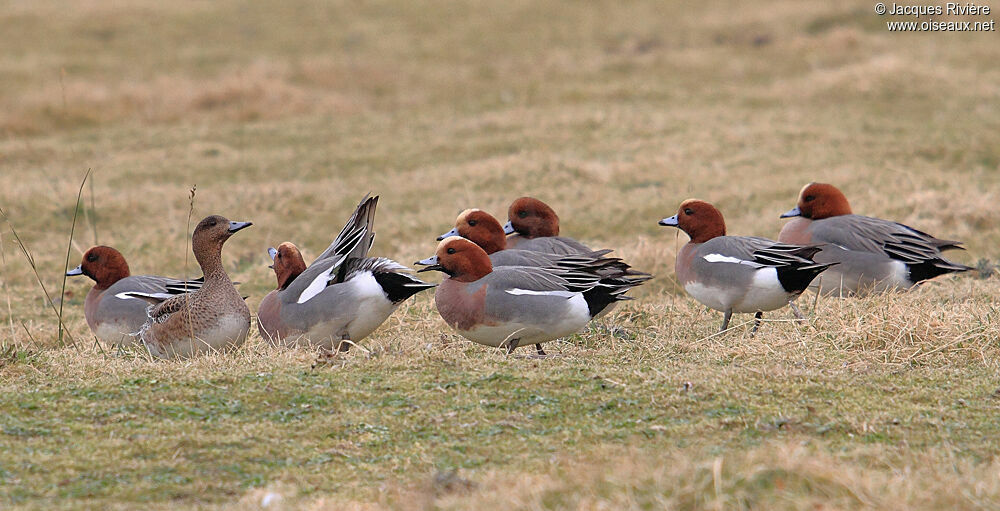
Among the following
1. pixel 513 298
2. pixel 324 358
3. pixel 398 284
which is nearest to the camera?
pixel 324 358

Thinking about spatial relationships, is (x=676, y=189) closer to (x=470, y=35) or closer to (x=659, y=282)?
(x=659, y=282)

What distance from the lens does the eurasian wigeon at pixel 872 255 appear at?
6.91 metres

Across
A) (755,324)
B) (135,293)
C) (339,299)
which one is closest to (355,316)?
(339,299)

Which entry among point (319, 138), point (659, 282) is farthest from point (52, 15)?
point (659, 282)

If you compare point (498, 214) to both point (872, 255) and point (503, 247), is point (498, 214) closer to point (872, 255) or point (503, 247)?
point (503, 247)

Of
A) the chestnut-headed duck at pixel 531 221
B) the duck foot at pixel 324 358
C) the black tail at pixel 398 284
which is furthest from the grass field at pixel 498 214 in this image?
the chestnut-headed duck at pixel 531 221

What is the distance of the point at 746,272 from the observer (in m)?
5.95

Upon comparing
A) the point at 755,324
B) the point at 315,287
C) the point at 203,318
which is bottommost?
the point at 755,324

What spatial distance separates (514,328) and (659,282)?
3.07m

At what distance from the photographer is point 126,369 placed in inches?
199

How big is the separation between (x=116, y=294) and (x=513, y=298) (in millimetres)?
2653

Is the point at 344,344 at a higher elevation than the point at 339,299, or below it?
below

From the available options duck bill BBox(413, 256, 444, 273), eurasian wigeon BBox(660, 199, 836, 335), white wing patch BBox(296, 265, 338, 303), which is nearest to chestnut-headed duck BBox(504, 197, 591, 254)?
eurasian wigeon BBox(660, 199, 836, 335)

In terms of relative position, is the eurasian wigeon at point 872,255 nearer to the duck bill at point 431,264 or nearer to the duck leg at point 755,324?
the duck leg at point 755,324
